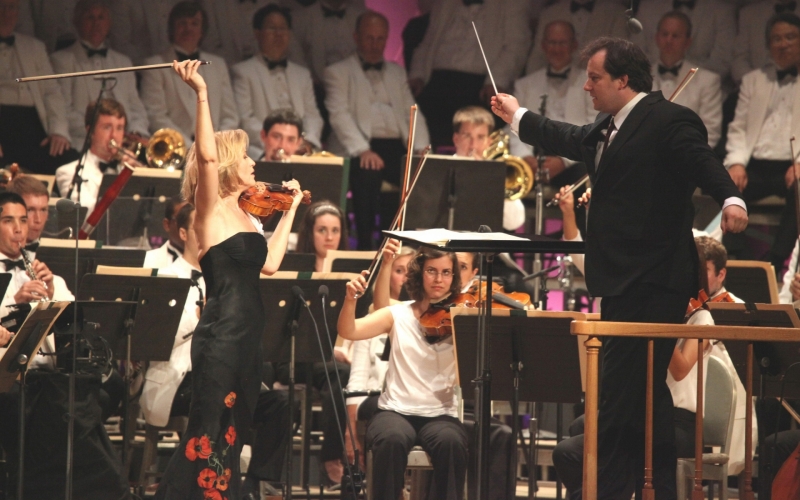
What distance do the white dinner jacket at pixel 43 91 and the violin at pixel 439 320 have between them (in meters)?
3.78

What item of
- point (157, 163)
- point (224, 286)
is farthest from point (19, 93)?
point (224, 286)

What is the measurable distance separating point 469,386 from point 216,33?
5.01m

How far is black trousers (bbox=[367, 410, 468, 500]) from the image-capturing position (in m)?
4.58

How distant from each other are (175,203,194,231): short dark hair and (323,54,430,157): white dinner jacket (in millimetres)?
2504

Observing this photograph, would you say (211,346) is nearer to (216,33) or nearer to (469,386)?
(469,386)

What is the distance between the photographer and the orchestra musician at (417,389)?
461cm

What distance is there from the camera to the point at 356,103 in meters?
8.20

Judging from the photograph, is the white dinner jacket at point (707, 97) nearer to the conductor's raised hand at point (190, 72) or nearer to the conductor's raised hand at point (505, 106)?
the conductor's raised hand at point (505, 106)

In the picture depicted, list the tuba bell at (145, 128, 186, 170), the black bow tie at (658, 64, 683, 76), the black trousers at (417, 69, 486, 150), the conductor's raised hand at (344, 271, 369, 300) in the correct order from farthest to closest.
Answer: the black trousers at (417, 69, 486, 150) < the black bow tie at (658, 64, 683, 76) < the tuba bell at (145, 128, 186, 170) < the conductor's raised hand at (344, 271, 369, 300)

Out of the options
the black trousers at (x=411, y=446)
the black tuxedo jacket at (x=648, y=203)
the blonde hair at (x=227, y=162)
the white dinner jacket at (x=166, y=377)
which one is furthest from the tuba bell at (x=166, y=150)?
the black tuxedo jacket at (x=648, y=203)

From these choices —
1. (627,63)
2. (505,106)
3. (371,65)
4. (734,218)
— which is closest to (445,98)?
(371,65)

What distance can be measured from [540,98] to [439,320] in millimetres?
3610

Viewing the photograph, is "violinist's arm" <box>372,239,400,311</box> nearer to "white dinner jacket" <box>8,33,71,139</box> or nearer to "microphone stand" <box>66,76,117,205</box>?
"microphone stand" <box>66,76,117,205</box>

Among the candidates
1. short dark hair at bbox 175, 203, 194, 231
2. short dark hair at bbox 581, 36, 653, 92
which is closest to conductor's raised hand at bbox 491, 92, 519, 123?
short dark hair at bbox 581, 36, 653, 92
